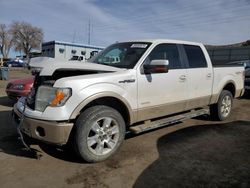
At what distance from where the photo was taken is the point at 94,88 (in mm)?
3824

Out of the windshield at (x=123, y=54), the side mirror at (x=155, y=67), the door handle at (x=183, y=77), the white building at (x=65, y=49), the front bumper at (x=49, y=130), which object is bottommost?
the front bumper at (x=49, y=130)

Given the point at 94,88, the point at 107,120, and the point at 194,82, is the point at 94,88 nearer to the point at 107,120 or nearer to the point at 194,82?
the point at 107,120

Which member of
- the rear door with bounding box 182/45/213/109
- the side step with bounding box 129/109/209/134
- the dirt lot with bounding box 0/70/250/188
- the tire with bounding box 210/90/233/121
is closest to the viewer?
the dirt lot with bounding box 0/70/250/188

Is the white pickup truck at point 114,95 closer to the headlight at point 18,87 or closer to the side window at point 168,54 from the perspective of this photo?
the side window at point 168,54

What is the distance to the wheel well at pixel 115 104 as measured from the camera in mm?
4126

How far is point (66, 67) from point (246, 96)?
9339 mm

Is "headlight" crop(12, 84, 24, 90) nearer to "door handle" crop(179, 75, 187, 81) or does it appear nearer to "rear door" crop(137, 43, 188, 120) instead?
"rear door" crop(137, 43, 188, 120)

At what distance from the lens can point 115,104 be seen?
4.34m

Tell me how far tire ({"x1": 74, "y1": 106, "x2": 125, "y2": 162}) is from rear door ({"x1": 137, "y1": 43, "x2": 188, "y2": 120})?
0.58m

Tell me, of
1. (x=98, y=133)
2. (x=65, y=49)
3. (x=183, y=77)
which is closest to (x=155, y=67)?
(x=183, y=77)

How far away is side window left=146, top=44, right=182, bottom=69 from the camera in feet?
15.8

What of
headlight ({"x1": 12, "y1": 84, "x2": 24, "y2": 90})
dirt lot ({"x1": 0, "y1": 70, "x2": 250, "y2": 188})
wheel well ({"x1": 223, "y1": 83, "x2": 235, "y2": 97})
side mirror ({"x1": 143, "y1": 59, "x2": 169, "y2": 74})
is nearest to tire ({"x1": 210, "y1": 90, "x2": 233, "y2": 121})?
wheel well ({"x1": 223, "y1": 83, "x2": 235, "y2": 97})

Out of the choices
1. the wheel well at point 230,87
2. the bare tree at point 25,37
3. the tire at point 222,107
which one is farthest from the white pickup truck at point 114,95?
the bare tree at point 25,37

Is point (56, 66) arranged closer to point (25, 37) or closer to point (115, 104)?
point (115, 104)
